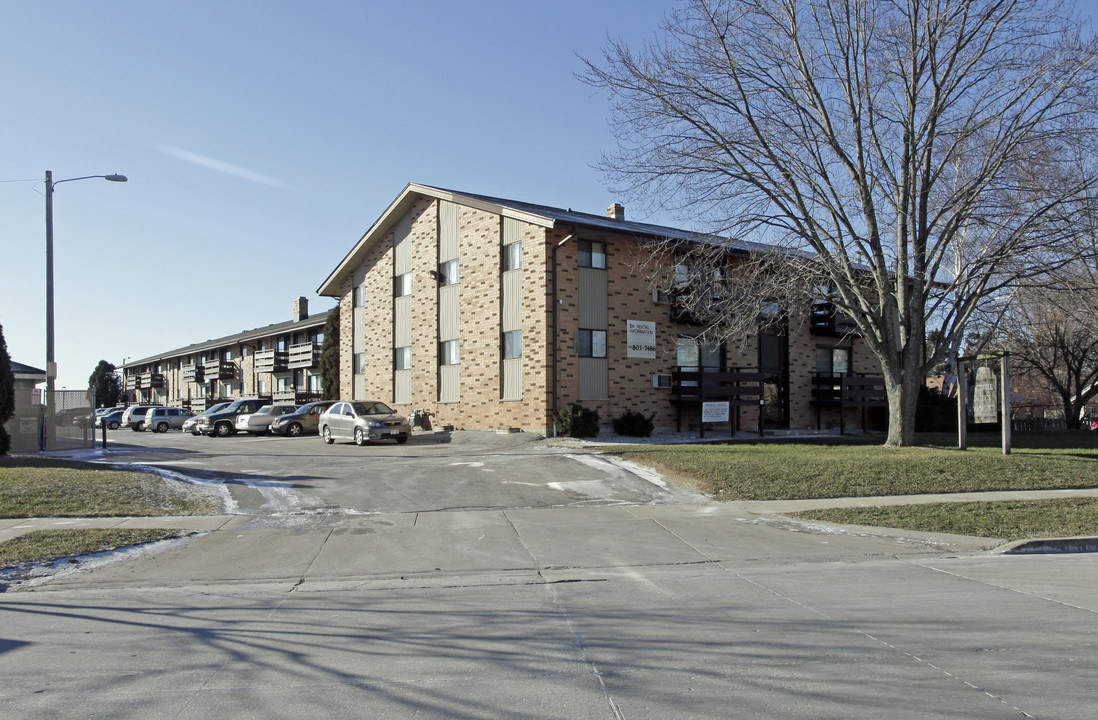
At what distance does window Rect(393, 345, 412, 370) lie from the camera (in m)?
31.7

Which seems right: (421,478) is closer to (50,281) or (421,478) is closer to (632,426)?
(632,426)

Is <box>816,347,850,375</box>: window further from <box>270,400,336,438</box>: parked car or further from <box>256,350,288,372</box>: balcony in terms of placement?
<box>256,350,288,372</box>: balcony

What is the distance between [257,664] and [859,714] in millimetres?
3856

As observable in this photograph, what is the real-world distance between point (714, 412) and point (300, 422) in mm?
17640

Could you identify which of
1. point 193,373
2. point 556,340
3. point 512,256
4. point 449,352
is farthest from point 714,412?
point 193,373

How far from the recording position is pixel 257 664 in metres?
5.52

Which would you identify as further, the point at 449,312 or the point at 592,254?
the point at 449,312

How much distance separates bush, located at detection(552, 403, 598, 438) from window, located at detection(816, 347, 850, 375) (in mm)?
12098

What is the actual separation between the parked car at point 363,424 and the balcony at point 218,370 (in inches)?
1292

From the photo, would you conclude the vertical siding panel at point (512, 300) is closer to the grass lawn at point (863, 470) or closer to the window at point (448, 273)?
the window at point (448, 273)

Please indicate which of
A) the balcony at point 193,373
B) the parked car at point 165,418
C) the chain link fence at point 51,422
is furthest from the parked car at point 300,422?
the balcony at point 193,373

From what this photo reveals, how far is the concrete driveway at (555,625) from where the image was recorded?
15.6ft

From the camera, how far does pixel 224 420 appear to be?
36.4m

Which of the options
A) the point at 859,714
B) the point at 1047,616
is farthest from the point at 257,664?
the point at 1047,616
